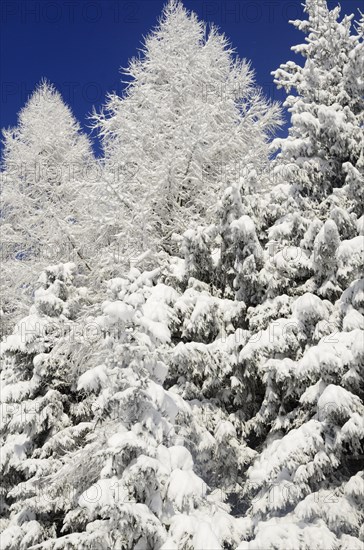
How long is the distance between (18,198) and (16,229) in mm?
1391

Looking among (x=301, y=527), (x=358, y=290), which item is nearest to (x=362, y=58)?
(x=358, y=290)

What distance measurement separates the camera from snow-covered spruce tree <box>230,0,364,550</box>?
682cm

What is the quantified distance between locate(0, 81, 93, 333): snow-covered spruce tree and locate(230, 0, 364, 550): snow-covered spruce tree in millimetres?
5256

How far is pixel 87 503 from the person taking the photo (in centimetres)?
648

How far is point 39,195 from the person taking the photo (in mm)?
16094

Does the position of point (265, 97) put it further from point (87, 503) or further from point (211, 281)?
point (87, 503)

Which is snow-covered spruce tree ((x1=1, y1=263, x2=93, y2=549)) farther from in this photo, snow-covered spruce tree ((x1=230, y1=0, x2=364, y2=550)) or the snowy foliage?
snow-covered spruce tree ((x1=230, y1=0, x2=364, y2=550))

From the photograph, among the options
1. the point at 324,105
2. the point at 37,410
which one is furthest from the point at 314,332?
the point at 37,410

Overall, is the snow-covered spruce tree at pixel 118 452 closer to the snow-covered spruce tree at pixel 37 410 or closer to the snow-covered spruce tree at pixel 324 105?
the snow-covered spruce tree at pixel 37 410

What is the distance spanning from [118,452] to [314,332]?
3625 millimetres

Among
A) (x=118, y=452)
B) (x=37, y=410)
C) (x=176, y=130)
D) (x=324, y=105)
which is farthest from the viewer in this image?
(x=176, y=130)

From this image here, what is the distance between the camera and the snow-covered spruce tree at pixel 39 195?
12625 millimetres

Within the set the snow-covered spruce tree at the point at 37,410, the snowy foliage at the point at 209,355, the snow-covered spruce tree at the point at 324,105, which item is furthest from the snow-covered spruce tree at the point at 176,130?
the snow-covered spruce tree at the point at 37,410

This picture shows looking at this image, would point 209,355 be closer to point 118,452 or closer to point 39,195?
point 118,452
